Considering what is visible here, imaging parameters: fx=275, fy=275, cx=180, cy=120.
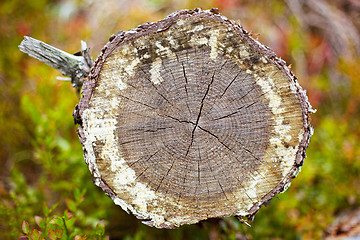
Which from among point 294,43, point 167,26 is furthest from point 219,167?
point 294,43

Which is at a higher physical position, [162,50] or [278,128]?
[162,50]

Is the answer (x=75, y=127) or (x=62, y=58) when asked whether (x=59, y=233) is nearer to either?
(x=62, y=58)

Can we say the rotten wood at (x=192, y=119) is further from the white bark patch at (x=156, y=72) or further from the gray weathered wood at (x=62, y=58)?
the gray weathered wood at (x=62, y=58)

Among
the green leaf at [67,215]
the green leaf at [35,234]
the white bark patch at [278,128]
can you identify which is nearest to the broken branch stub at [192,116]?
the white bark patch at [278,128]

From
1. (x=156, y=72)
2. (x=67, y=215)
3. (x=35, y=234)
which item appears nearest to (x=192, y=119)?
(x=156, y=72)

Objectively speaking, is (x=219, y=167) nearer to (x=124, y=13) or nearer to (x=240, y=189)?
(x=240, y=189)
